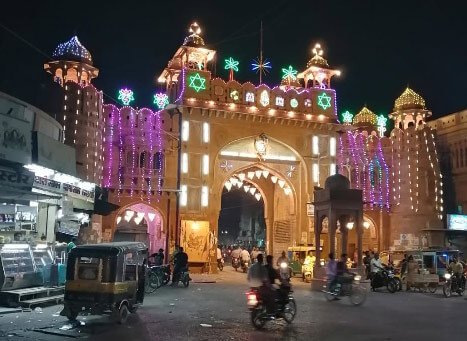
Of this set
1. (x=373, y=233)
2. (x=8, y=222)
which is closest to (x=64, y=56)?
(x=8, y=222)

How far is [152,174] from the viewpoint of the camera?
1101 inches

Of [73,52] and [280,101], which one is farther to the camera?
[280,101]

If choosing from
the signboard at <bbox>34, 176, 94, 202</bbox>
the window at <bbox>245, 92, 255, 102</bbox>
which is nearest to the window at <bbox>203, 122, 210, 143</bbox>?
the window at <bbox>245, 92, 255, 102</bbox>

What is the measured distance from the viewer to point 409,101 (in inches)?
1355

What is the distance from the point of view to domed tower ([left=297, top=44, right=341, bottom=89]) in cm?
3166

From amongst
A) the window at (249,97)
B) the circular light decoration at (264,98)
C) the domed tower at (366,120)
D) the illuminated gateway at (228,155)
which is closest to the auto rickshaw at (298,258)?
the illuminated gateway at (228,155)

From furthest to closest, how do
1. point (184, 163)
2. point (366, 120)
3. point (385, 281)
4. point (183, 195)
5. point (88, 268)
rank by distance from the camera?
point (366, 120)
point (184, 163)
point (183, 195)
point (385, 281)
point (88, 268)

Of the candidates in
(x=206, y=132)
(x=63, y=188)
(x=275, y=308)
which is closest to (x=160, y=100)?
(x=206, y=132)

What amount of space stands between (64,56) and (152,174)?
766cm

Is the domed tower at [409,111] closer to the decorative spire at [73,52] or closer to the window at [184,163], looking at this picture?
the window at [184,163]

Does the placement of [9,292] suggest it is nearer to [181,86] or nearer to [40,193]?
[40,193]

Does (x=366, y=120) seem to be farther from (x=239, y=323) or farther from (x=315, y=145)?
(x=239, y=323)

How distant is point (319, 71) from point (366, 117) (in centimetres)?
854

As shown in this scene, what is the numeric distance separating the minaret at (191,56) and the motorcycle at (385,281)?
15.2 meters
